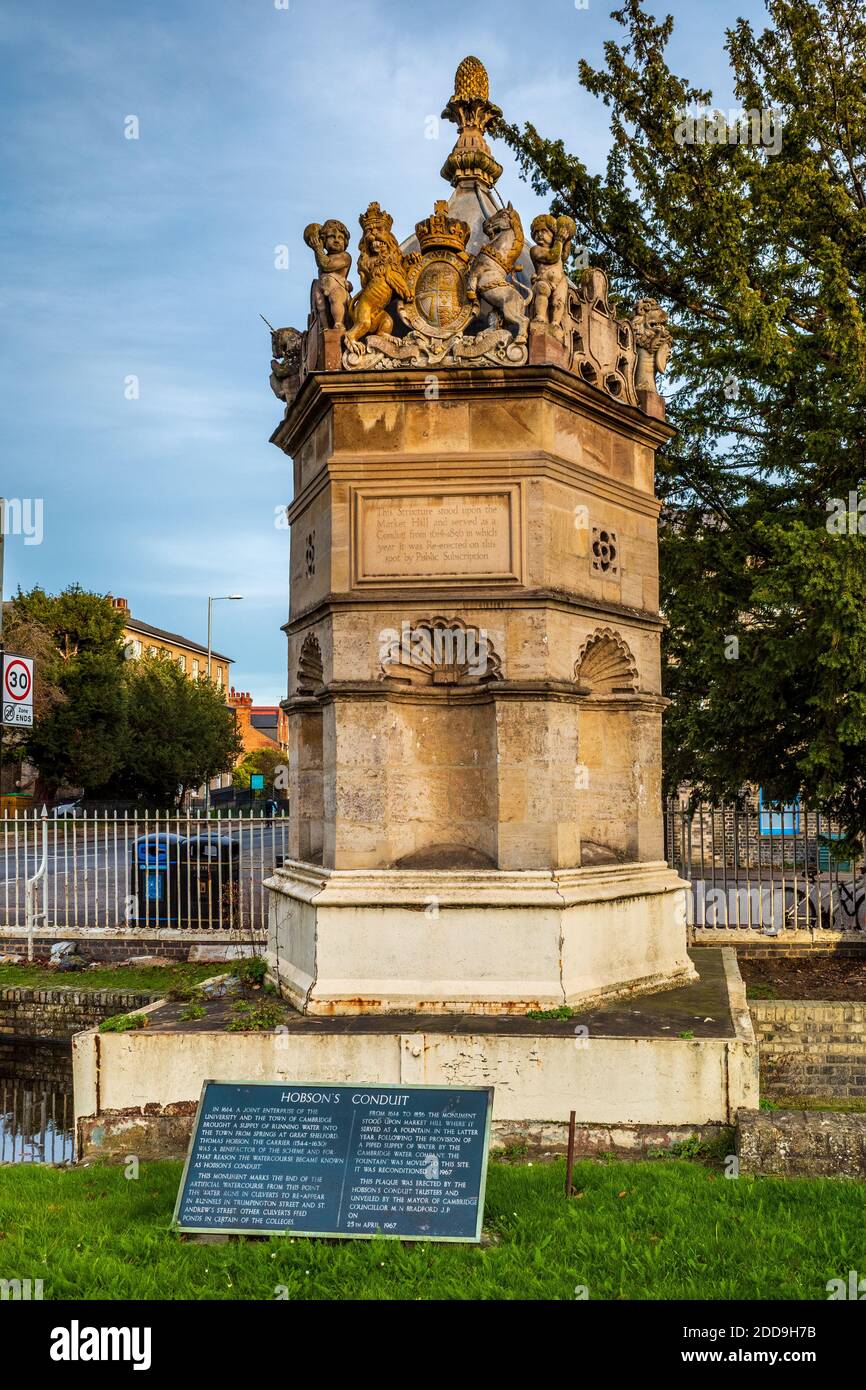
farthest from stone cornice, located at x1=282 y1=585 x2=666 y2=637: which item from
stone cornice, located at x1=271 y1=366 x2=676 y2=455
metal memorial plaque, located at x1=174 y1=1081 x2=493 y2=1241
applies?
metal memorial plaque, located at x1=174 y1=1081 x2=493 y2=1241

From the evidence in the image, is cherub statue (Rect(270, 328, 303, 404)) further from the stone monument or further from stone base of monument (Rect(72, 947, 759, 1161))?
stone base of monument (Rect(72, 947, 759, 1161))

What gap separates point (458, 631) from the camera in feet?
25.2

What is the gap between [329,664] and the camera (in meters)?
7.86

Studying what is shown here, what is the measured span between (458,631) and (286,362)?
3.09 metres

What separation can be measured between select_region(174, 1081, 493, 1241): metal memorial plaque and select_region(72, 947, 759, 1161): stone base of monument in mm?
1055

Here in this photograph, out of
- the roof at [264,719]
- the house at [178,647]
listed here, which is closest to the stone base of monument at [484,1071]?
the house at [178,647]

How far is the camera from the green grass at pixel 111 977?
39.9 feet

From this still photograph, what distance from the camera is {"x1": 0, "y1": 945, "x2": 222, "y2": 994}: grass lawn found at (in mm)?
12195

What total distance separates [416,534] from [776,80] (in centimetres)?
894

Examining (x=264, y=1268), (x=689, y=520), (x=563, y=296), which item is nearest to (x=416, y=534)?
(x=563, y=296)

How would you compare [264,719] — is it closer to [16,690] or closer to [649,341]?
[16,690]

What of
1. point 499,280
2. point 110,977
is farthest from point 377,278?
point 110,977

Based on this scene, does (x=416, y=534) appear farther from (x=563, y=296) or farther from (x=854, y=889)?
(x=854, y=889)
